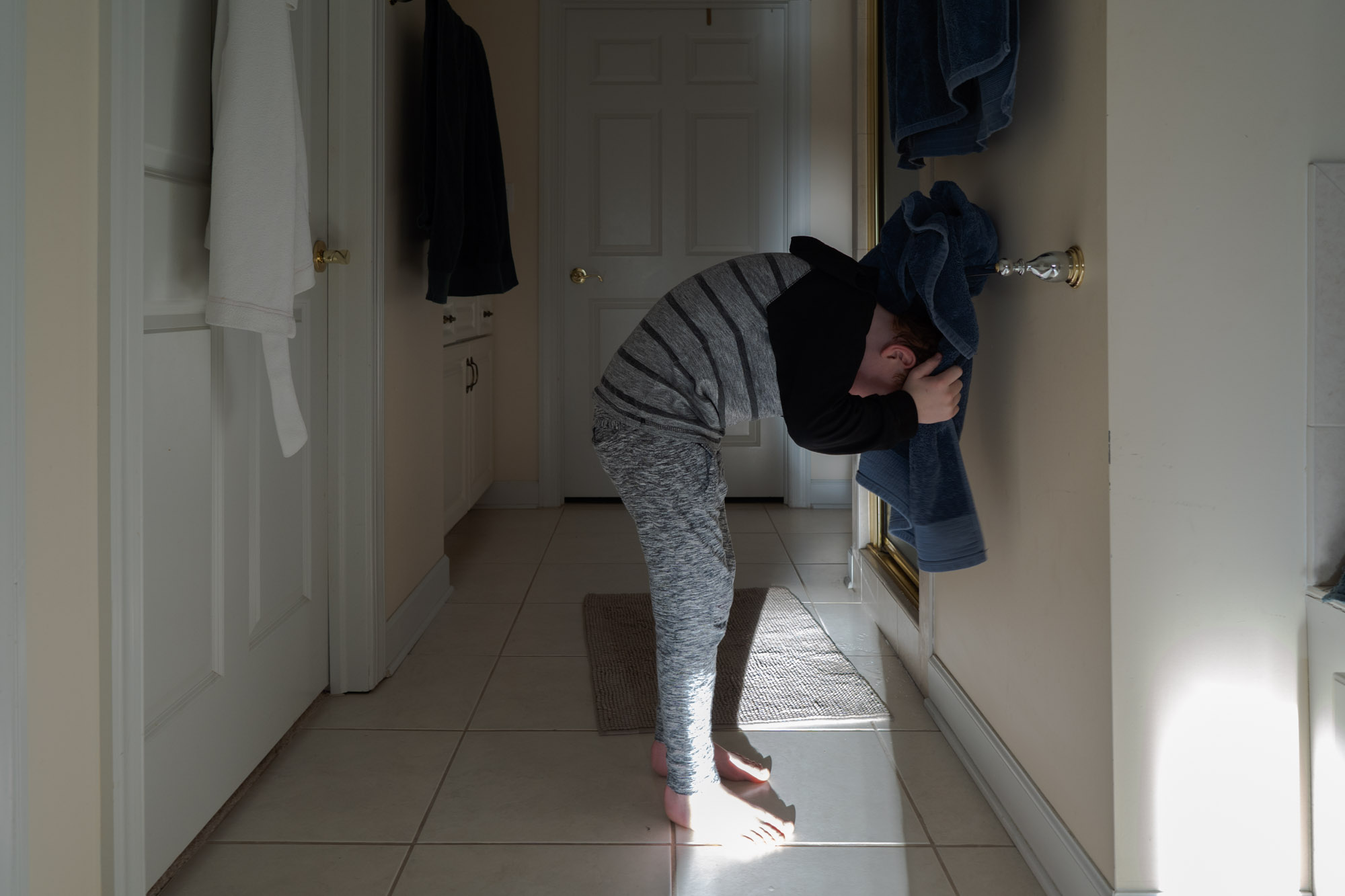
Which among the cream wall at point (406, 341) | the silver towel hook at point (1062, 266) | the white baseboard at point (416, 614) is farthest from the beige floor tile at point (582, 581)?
the silver towel hook at point (1062, 266)

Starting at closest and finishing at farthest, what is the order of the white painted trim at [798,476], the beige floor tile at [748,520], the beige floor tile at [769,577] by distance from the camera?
the beige floor tile at [769,577] < the beige floor tile at [748,520] < the white painted trim at [798,476]

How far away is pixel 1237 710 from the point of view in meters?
1.25

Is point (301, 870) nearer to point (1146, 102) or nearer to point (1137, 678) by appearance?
point (1137, 678)

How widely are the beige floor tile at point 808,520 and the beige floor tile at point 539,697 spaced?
157cm

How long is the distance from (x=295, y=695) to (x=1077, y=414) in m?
1.51

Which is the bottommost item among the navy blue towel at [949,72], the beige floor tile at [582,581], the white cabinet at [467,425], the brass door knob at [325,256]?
the beige floor tile at [582,581]

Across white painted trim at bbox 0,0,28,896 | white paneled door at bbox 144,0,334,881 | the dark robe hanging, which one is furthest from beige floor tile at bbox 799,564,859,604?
white painted trim at bbox 0,0,28,896

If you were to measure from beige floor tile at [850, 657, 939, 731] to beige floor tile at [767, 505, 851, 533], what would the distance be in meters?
1.39

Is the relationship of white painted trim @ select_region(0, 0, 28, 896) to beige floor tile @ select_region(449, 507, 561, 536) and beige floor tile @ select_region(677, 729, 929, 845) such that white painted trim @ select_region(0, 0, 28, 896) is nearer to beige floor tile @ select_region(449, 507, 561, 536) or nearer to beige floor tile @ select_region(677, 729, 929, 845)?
beige floor tile @ select_region(677, 729, 929, 845)

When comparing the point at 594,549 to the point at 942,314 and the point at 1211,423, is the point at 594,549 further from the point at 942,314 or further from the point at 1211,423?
the point at 1211,423

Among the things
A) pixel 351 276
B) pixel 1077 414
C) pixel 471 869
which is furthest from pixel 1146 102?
pixel 351 276

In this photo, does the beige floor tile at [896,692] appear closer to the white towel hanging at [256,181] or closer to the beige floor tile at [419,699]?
the beige floor tile at [419,699]

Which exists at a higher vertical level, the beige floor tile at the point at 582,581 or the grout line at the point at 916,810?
the beige floor tile at the point at 582,581

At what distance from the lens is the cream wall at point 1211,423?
Answer: 3.93 ft
